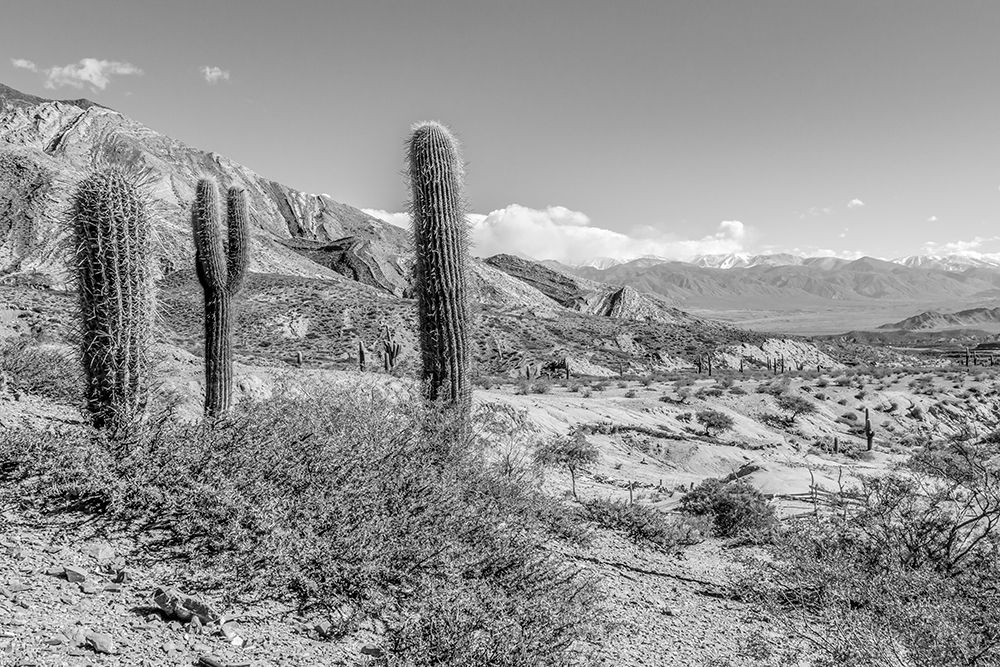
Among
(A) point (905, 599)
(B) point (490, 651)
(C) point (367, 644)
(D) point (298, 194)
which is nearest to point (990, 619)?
(A) point (905, 599)

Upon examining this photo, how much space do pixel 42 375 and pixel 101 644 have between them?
5.85 meters

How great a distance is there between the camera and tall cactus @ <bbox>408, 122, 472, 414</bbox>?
7.70 metres

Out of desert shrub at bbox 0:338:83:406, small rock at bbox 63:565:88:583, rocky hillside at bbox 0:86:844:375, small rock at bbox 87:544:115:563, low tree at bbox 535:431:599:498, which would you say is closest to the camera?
small rock at bbox 63:565:88:583

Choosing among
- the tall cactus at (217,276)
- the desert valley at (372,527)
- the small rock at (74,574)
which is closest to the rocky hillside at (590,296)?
the tall cactus at (217,276)

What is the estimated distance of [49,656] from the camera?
2.87 meters

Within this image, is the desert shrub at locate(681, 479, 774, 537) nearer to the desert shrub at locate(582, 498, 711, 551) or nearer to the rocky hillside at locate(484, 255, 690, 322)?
the desert shrub at locate(582, 498, 711, 551)

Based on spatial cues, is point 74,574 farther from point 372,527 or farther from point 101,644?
point 372,527

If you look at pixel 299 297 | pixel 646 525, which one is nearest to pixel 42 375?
pixel 646 525

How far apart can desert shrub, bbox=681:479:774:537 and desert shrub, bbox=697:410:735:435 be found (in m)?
11.6

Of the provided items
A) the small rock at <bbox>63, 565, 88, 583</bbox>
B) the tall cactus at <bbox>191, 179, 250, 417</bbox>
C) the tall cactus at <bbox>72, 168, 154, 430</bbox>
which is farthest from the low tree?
the small rock at <bbox>63, 565, 88, 583</bbox>

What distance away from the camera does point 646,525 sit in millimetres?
7617

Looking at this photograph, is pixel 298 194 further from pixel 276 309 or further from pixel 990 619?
pixel 990 619

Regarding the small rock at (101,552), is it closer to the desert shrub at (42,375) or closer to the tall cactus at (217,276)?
the desert shrub at (42,375)

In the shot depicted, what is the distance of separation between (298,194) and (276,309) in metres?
72.9
